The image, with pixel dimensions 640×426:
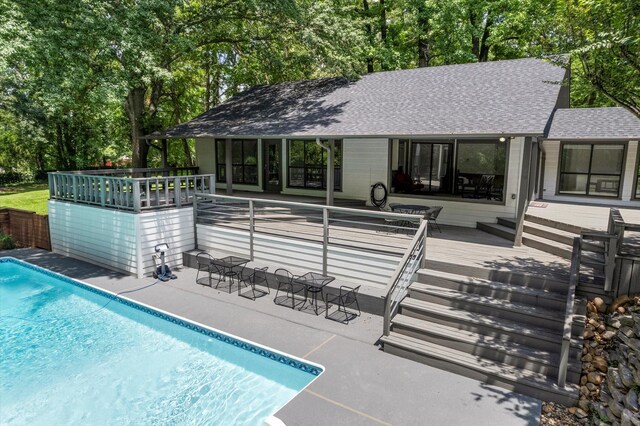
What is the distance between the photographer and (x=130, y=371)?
6055 millimetres

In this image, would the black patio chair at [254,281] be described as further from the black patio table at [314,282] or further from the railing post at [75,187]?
the railing post at [75,187]

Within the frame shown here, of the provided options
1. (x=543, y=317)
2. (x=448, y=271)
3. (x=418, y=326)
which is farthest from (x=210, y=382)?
(x=543, y=317)

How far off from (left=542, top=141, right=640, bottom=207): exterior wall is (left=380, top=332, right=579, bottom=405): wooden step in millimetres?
9979

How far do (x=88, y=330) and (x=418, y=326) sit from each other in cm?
626

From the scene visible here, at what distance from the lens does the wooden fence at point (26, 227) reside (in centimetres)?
1246

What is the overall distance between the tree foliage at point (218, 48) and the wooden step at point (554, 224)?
282 cm

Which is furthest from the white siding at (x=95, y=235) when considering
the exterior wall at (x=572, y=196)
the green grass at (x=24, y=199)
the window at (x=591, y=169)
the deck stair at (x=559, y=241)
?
the window at (x=591, y=169)

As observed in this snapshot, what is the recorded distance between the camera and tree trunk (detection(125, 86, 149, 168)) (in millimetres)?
14398

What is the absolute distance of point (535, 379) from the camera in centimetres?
506

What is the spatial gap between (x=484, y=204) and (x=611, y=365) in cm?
555

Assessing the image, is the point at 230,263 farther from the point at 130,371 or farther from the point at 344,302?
the point at 130,371

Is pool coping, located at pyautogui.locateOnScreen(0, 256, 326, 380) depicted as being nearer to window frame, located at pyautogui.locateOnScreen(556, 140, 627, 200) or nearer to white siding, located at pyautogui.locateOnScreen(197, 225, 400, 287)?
white siding, located at pyautogui.locateOnScreen(197, 225, 400, 287)

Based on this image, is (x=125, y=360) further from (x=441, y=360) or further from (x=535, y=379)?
(x=535, y=379)

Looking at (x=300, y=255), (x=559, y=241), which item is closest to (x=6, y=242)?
(x=300, y=255)
